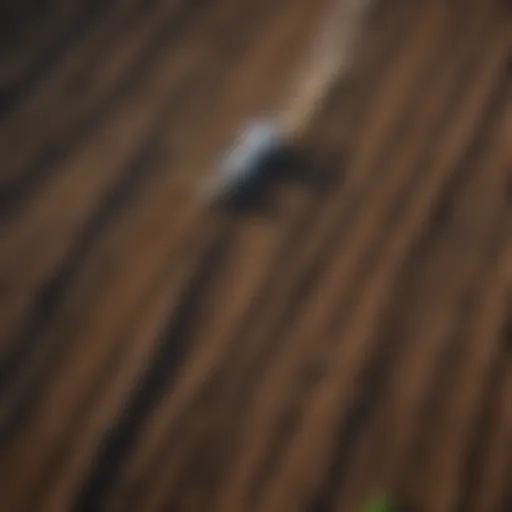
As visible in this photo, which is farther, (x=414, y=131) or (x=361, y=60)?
(x=361, y=60)

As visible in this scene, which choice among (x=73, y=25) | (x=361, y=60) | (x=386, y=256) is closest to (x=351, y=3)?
(x=361, y=60)

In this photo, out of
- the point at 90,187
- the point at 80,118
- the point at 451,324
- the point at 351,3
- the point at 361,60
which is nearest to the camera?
the point at 451,324

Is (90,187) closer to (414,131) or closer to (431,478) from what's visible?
(414,131)

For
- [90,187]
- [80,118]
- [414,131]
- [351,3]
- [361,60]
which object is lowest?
[90,187]

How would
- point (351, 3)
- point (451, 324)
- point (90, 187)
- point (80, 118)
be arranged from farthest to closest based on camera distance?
point (351, 3), point (80, 118), point (90, 187), point (451, 324)

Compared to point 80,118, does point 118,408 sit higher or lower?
lower

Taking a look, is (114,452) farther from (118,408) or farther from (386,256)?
(386,256)
